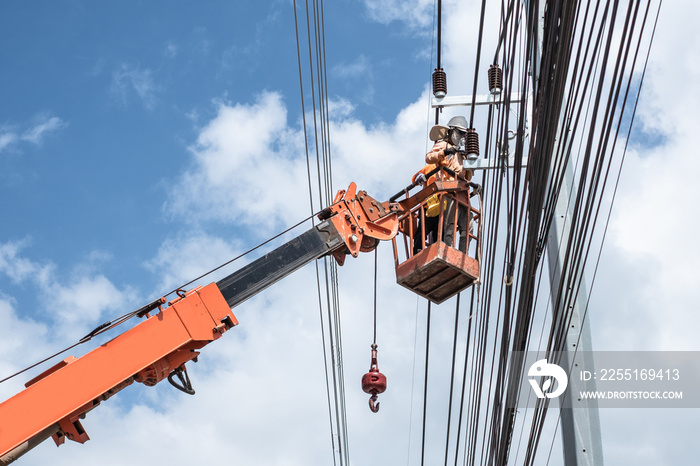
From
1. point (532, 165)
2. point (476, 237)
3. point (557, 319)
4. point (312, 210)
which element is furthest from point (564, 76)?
point (312, 210)

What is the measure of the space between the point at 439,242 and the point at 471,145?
6.64 ft

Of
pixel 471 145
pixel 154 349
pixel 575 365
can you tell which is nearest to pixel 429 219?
pixel 471 145

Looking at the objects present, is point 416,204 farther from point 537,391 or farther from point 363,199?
point 537,391

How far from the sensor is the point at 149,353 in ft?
25.3

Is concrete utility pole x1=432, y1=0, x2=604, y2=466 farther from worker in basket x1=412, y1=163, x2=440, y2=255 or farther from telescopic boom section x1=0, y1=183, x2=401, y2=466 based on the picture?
telescopic boom section x1=0, y1=183, x2=401, y2=466

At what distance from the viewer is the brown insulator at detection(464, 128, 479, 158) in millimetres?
10008

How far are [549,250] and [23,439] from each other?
5.08 metres

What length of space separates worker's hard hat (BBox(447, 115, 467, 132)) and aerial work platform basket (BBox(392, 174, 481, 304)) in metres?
0.89

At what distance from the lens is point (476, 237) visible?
361 inches

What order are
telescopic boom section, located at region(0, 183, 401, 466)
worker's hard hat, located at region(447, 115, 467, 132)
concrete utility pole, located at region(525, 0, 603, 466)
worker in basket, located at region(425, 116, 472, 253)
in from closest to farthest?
telescopic boom section, located at region(0, 183, 401, 466)
concrete utility pole, located at region(525, 0, 603, 466)
worker in basket, located at region(425, 116, 472, 253)
worker's hard hat, located at region(447, 115, 467, 132)

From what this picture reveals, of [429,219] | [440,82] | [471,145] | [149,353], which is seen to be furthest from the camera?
[440,82]

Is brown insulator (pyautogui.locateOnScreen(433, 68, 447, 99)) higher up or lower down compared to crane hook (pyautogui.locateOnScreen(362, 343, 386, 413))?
higher up

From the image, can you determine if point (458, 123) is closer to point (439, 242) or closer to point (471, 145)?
point (471, 145)

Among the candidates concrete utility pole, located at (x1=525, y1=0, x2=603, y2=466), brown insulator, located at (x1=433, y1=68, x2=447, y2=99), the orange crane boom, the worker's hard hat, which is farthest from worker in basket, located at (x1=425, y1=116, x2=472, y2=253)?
brown insulator, located at (x1=433, y1=68, x2=447, y2=99)
